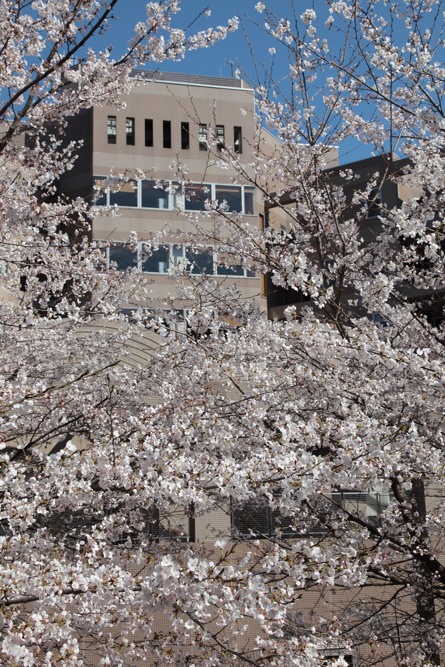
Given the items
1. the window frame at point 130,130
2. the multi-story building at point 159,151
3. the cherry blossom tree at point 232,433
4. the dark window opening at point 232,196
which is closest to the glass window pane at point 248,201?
the multi-story building at point 159,151

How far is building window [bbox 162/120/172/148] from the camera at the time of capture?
98.5 feet

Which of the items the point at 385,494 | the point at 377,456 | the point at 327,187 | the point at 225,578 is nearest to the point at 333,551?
the point at 377,456

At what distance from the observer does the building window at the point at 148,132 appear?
30000 millimetres

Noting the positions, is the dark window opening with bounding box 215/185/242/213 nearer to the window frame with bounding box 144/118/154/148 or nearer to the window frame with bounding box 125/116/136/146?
the window frame with bounding box 144/118/154/148

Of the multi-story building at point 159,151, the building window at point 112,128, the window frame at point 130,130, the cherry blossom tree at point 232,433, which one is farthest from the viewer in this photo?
the window frame at point 130,130

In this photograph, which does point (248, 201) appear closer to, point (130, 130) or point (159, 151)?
point (159, 151)

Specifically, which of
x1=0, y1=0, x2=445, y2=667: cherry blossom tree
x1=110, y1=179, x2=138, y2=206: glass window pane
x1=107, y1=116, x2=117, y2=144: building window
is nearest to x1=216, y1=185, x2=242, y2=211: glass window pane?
x1=110, y1=179, x2=138, y2=206: glass window pane

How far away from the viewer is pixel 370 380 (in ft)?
17.6

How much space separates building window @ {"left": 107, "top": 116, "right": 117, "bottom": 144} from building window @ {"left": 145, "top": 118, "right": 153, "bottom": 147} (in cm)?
132

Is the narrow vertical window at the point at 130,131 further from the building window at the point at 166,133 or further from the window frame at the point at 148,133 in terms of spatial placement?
the building window at the point at 166,133

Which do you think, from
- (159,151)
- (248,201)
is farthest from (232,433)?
(159,151)

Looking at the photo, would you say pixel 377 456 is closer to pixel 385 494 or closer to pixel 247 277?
pixel 385 494

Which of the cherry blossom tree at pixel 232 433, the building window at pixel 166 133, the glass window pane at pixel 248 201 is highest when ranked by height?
the building window at pixel 166 133

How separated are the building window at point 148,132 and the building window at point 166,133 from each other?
0.50m
